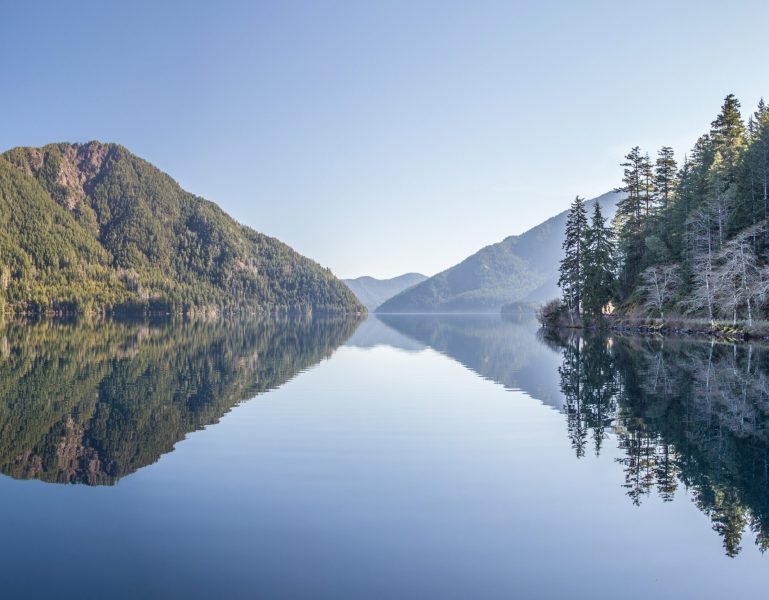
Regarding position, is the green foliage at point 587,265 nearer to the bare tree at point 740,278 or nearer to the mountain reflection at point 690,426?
the bare tree at point 740,278

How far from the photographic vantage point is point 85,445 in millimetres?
17594

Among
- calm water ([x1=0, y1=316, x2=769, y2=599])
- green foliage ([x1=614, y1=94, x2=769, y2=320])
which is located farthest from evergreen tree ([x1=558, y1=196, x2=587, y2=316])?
calm water ([x1=0, y1=316, x2=769, y2=599])

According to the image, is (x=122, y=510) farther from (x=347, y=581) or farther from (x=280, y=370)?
(x=280, y=370)

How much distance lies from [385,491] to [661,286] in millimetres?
72672

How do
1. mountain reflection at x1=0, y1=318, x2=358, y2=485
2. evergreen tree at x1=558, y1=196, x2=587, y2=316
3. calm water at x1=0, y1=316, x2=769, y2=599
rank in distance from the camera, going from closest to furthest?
calm water at x1=0, y1=316, x2=769, y2=599 < mountain reflection at x1=0, y1=318, x2=358, y2=485 < evergreen tree at x1=558, y1=196, x2=587, y2=316

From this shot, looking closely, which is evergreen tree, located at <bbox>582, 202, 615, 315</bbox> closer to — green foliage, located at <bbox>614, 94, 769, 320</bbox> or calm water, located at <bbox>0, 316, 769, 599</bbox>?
green foliage, located at <bbox>614, 94, 769, 320</bbox>

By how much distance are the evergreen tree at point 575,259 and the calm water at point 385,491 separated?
207 feet

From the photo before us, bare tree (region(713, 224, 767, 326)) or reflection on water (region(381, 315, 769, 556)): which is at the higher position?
bare tree (region(713, 224, 767, 326))

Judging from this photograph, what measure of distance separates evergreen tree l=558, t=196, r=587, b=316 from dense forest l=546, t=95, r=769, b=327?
0.58 feet

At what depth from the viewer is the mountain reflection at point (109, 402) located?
636 inches

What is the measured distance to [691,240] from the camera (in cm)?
7244

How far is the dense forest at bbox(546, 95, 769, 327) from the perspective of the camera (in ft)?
205

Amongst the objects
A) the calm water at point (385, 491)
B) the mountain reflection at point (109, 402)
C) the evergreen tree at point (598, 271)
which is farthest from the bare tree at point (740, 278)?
the mountain reflection at point (109, 402)

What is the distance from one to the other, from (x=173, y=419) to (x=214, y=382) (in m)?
10.9
